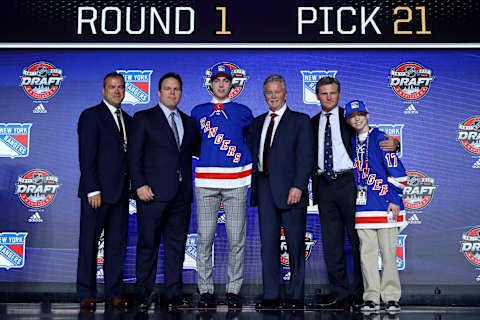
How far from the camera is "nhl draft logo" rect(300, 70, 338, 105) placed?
482 cm

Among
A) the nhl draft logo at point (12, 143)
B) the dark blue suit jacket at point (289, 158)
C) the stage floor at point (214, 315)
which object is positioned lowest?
the stage floor at point (214, 315)

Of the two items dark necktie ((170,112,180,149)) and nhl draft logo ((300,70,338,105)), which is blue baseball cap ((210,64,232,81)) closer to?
dark necktie ((170,112,180,149))

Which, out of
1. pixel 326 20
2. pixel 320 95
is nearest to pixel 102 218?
pixel 320 95

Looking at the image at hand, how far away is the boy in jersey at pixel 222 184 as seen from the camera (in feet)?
12.4

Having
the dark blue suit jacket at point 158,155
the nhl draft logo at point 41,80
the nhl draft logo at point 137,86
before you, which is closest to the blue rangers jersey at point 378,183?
the dark blue suit jacket at point 158,155

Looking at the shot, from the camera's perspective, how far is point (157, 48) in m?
4.82

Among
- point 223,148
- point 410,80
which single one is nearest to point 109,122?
point 223,148

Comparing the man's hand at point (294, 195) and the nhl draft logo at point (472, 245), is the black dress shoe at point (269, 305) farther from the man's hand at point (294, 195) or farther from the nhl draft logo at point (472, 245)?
the nhl draft logo at point (472, 245)

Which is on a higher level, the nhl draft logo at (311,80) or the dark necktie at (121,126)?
the nhl draft logo at (311,80)

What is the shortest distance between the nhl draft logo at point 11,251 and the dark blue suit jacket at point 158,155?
1.59 metres

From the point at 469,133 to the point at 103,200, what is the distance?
10.1 ft

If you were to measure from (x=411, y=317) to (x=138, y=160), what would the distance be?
199 cm

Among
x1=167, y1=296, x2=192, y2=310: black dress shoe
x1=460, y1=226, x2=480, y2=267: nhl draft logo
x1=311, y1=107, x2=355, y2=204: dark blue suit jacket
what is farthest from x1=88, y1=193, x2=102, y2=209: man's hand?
x1=460, y1=226, x2=480, y2=267: nhl draft logo

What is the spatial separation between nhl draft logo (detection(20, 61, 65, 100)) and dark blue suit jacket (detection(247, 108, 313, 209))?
211 cm
